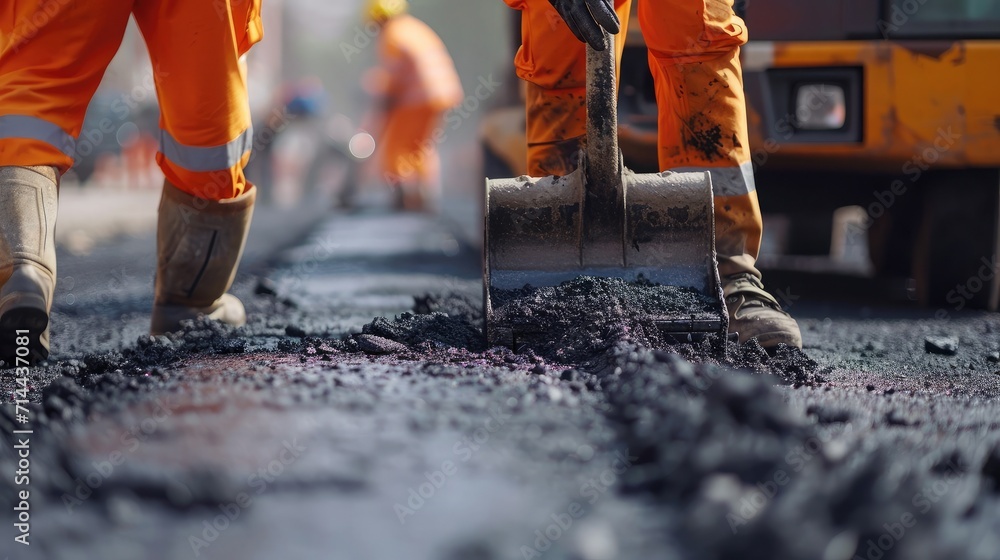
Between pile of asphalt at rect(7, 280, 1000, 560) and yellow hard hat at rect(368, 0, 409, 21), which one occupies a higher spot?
yellow hard hat at rect(368, 0, 409, 21)

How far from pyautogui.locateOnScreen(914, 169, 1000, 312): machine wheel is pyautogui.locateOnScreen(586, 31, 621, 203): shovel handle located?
195 centimetres

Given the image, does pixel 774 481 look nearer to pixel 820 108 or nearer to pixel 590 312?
pixel 590 312

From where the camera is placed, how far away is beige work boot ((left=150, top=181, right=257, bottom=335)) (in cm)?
281

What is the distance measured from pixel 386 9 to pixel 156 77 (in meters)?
8.52

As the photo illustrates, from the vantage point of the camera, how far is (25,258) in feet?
7.63

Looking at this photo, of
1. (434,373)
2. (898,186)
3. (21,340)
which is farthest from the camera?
(898,186)

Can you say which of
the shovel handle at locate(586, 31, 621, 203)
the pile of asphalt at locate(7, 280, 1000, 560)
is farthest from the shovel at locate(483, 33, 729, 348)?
the pile of asphalt at locate(7, 280, 1000, 560)

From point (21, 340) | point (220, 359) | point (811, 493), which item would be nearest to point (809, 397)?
point (811, 493)

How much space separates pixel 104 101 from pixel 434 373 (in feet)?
51.4

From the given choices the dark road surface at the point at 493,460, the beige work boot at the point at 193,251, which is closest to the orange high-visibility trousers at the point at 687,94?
the dark road surface at the point at 493,460

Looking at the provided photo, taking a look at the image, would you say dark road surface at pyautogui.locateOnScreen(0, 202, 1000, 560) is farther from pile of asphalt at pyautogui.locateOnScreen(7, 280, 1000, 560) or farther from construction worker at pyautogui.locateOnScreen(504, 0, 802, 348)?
construction worker at pyautogui.locateOnScreen(504, 0, 802, 348)

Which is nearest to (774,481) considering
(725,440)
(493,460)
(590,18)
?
(725,440)

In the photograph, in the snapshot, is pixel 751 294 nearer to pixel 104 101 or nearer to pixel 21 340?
pixel 21 340

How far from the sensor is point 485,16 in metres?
42.0
